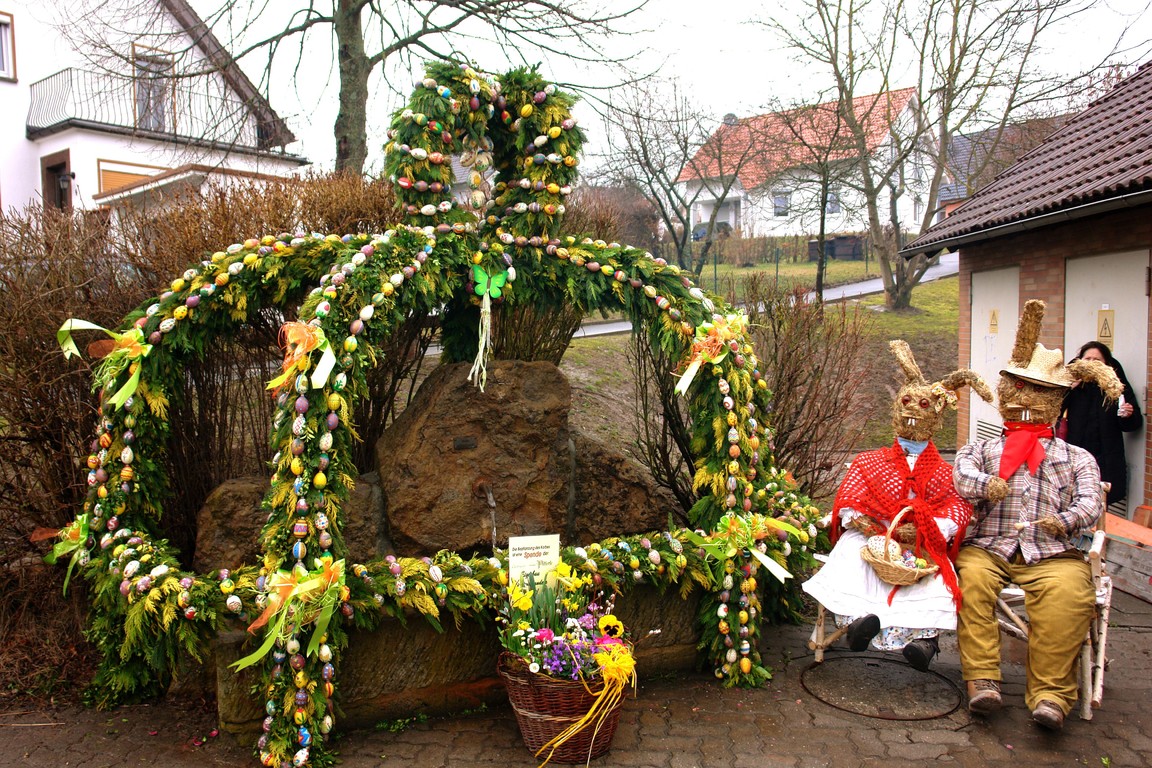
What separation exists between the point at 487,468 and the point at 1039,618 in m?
2.79

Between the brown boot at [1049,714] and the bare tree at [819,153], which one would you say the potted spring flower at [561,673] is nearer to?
the brown boot at [1049,714]

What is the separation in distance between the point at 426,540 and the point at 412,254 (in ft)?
4.88

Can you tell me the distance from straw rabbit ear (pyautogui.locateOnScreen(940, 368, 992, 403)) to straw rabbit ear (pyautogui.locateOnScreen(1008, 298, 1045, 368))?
8.0 inches

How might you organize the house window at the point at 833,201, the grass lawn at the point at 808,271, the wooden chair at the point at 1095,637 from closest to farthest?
the wooden chair at the point at 1095,637, the house window at the point at 833,201, the grass lawn at the point at 808,271

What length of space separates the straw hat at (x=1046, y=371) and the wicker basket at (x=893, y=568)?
0.90 meters

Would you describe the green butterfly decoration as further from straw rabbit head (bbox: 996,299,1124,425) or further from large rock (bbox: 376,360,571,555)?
straw rabbit head (bbox: 996,299,1124,425)

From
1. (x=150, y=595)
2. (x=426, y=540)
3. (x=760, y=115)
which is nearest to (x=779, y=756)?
(x=426, y=540)

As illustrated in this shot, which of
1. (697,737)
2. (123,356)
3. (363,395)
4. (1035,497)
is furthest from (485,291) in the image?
(1035,497)

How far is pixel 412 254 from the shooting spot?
4.27 m

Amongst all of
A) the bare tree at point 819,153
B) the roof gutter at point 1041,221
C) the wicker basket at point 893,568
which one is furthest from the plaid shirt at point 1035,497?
the bare tree at point 819,153

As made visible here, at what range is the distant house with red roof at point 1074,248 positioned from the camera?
278 inches

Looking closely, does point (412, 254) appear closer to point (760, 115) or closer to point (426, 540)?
point (426, 540)

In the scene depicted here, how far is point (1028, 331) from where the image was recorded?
165 inches

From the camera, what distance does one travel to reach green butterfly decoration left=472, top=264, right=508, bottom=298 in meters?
4.47
